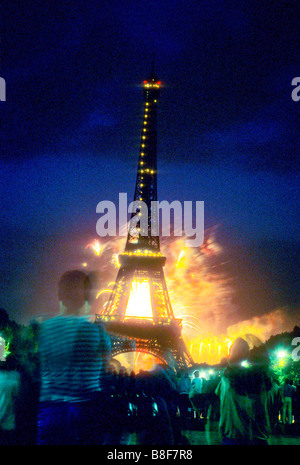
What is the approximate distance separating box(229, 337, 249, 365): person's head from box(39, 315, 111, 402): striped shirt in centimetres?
202

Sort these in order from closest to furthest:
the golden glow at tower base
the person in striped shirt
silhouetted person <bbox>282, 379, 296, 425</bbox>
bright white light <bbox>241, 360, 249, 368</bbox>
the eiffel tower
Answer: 1. the person in striped shirt
2. bright white light <bbox>241, 360, 249, 368</bbox>
3. silhouetted person <bbox>282, 379, 296, 425</bbox>
4. the eiffel tower
5. the golden glow at tower base

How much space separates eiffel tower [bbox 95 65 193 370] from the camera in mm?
40875

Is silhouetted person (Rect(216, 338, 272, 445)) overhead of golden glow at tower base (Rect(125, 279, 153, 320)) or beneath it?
beneath

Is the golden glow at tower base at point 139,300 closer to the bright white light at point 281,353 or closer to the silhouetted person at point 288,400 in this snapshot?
the bright white light at point 281,353

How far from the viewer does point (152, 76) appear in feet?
183

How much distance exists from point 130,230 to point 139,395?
140ft

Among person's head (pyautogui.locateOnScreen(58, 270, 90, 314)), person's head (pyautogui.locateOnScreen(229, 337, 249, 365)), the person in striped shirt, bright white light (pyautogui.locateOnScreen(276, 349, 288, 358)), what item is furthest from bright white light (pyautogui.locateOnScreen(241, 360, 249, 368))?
bright white light (pyautogui.locateOnScreen(276, 349, 288, 358))

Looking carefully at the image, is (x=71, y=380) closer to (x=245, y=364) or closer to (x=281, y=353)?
(x=245, y=364)

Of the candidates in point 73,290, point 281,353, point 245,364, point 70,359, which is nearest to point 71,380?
point 70,359

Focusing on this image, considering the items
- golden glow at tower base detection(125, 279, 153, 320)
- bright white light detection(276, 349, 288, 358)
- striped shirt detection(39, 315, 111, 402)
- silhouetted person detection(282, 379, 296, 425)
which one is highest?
golden glow at tower base detection(125, 279, 153, 320)

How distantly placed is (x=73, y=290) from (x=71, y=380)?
3.58ft

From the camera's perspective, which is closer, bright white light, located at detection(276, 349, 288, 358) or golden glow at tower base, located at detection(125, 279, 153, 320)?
golden glow at tower base, located at detection(125, 279, 153, 320)

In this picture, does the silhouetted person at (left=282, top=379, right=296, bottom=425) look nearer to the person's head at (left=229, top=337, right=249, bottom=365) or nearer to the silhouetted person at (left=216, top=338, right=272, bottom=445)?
the silhouetted person at (left=216, top=338, right=272, bottom=445)
